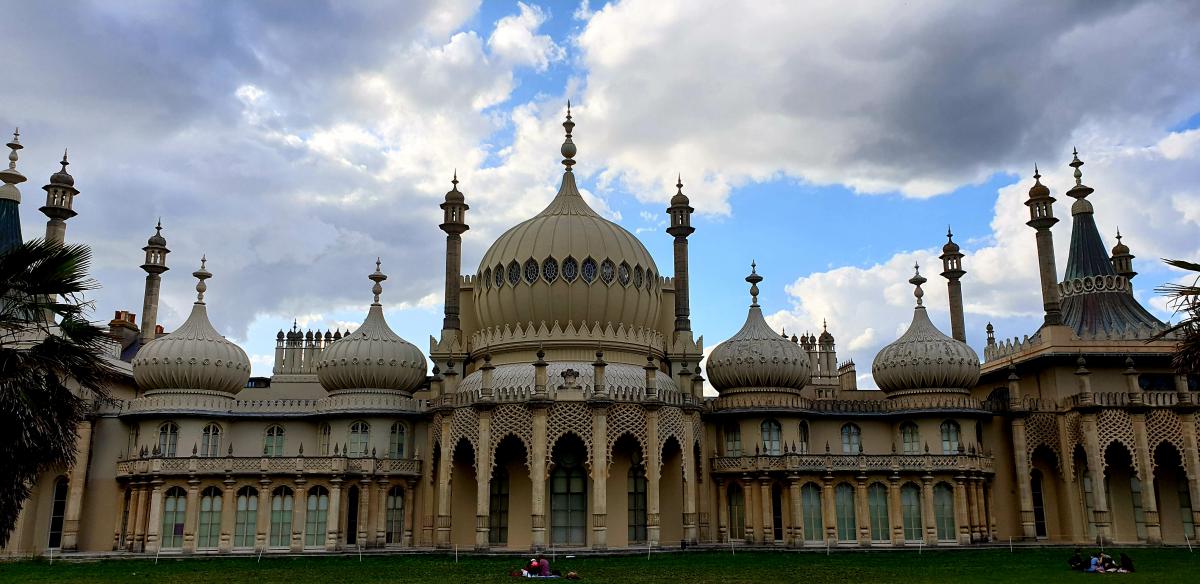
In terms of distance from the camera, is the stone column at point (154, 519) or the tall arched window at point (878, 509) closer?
the stone column at point (154, 519)

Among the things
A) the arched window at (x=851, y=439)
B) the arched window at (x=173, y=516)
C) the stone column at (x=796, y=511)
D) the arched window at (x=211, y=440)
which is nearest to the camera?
the arched window at (x=173, y=516)

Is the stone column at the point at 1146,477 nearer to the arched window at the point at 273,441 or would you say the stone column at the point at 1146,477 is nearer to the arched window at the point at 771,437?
the arched window at the point at 771,437

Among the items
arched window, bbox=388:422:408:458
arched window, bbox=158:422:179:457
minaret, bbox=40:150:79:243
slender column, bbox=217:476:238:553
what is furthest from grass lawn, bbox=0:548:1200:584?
minaret, bbox=40:150:79:243

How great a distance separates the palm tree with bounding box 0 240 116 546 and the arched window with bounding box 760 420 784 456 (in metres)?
24.4

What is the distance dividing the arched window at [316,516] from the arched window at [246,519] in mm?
Result: 1776

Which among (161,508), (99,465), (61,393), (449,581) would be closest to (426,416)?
(161,508)

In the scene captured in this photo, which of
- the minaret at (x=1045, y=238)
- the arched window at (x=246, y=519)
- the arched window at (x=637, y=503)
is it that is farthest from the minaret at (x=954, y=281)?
the arched window at (x=246, y=519)

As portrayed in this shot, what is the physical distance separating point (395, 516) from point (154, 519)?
818cm

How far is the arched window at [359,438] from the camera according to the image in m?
36.3

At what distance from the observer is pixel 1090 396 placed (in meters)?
36.1

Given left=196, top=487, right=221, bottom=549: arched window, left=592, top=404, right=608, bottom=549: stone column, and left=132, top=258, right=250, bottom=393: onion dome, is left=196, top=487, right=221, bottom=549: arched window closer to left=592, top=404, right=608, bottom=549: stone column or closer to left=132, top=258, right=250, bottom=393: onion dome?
left=132, top=258, right=250, bottom=393: onion dome

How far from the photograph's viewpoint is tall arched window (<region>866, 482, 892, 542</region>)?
35.6m

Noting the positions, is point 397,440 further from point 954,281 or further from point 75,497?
point 954,281

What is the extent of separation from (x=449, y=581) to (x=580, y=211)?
2073cm
